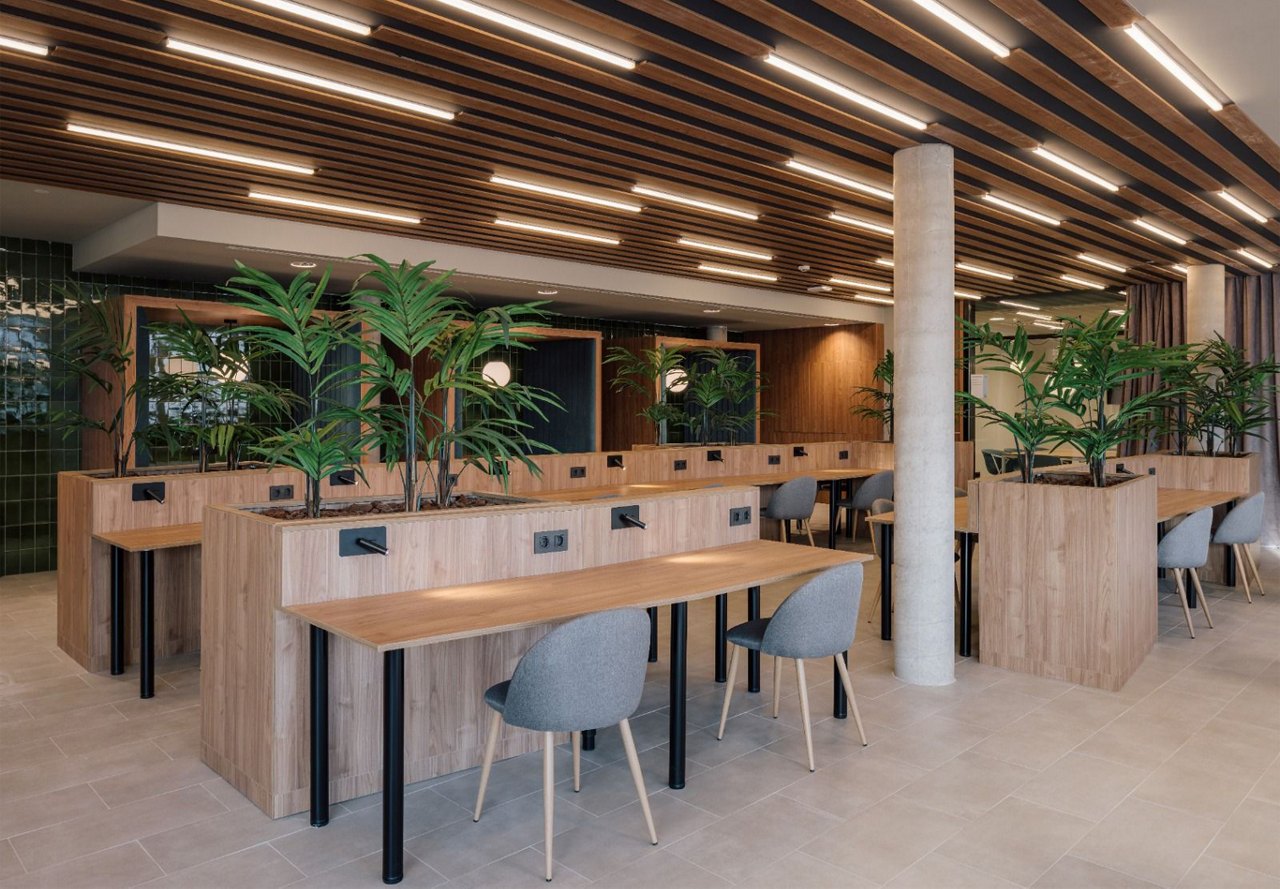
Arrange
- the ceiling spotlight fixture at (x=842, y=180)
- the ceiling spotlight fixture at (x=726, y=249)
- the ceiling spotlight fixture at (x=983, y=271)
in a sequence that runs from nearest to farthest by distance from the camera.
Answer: the ceiling spotlight fixture at (x=842, y=180)
the ceiling spotlight fixture at (x=726, y=249)
the ceiling spotlight fixture at (x=983, y=271)

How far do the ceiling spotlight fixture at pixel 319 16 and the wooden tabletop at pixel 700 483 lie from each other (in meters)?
3.00

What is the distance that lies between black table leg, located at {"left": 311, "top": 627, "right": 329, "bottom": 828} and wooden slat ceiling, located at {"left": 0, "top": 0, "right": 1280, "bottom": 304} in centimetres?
218

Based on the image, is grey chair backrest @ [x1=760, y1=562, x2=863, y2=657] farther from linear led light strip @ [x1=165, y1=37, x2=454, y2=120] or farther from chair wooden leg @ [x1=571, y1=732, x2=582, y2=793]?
linear led light strip @ [x1=165, y1=37, x2=454, y2=120]

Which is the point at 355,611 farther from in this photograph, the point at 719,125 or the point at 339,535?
the point at 719,125

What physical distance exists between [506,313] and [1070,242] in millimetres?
6022

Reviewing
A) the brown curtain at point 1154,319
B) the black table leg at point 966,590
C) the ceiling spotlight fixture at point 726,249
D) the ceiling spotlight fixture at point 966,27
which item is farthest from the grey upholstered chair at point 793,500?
the brown curtain at point 1154,319

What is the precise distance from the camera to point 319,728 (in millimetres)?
2828

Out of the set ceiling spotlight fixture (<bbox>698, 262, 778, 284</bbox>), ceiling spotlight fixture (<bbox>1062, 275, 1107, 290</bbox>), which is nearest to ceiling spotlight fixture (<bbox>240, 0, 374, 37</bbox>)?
ceiling spotlight fixture (<bbox>698, 262, 778, 284</bbox>)

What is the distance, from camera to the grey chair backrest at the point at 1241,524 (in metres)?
5.90

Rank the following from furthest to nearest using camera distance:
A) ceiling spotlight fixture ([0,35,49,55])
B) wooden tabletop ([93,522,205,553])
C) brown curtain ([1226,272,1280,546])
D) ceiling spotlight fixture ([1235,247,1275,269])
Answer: brown curtain ([1226,272,1280,546])
ceiling spotlight fixture ([1235,247,1275,269])
wooden tabletop ([93,522,205,553])
ceiling spotlight fixture ([0,35,49,55])

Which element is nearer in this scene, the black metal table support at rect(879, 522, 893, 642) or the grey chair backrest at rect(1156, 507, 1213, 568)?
the black metal table support at rect(879, 522, 893, 642)

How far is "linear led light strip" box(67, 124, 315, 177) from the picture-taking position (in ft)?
14.4

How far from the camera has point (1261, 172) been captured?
5391 mm

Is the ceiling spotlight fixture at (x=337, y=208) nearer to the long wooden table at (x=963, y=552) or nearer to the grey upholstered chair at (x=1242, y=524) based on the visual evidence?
the long wooden table at (x=963, y=552)
